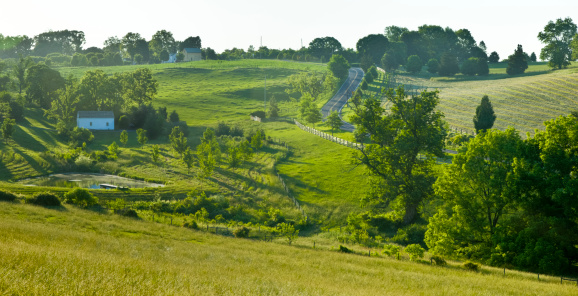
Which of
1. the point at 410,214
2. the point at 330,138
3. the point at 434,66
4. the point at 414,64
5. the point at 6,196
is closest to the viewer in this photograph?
the point at 6,196

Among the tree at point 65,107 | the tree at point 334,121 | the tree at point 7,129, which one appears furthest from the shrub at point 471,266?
the tree at point 65,107

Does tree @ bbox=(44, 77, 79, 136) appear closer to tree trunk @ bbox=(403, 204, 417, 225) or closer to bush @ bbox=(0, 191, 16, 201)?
bush @ bbox=(0, 191, 16, 201)

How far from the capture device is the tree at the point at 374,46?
190000 mm

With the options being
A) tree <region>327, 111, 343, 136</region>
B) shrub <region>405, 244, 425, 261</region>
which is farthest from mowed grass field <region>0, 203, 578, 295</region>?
tree <region>327, 111, 343, 136</region>

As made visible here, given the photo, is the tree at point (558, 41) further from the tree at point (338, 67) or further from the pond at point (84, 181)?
the pond at point (84, 181)

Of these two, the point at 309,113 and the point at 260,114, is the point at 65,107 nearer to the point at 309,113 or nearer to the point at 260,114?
the point at 260,114

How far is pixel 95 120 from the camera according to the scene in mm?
96312

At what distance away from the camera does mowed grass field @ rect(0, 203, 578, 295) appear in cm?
1310

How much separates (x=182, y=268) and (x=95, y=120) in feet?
283

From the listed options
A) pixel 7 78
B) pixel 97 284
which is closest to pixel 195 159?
pixel 97 284

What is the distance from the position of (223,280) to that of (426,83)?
5583 inches

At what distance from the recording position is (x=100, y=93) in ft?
351

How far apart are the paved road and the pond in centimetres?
4659

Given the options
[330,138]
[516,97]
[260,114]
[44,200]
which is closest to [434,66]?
[516,97]
